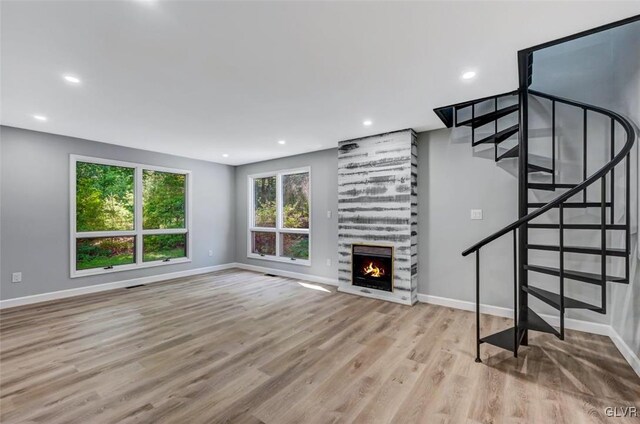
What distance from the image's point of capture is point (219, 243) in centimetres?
645

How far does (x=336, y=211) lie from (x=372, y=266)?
1232 millimetres

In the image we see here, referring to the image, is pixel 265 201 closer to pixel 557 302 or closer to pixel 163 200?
pixel 163 200

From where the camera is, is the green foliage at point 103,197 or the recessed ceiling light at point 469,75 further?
the green foliage at point 103,197

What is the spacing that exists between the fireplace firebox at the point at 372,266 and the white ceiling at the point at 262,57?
1.91 m

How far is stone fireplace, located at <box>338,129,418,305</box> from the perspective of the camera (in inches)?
157

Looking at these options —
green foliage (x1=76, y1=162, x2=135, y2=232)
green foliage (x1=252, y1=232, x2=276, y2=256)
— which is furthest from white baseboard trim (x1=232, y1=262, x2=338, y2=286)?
green foliage (x1=76, y1=162, x2=135, y2=232)

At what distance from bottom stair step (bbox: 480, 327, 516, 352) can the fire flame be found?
5.93 feet

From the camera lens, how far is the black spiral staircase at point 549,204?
2.08 metres

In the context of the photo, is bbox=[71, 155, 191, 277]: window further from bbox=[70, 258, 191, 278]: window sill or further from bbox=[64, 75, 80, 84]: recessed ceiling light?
bbox=[64, 75, 80, 84]: recessed ceiling light

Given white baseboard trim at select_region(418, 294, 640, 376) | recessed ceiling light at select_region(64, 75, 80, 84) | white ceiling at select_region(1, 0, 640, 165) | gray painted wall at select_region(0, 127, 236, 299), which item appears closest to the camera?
white ceiling at select_region(1, 0, 640, 165)

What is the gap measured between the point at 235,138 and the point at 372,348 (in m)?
3.59

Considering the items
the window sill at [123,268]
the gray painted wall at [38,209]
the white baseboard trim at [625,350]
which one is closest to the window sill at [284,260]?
the window sill at [123,268]

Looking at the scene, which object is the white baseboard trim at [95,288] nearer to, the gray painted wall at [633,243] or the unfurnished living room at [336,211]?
the unfurnished living room at [336,211]

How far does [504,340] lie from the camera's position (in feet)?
8.17
